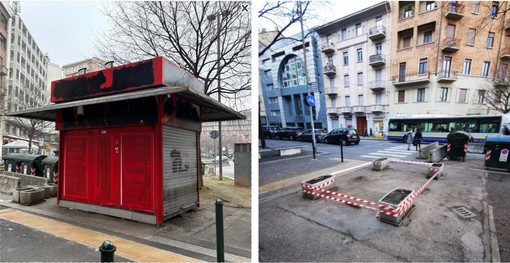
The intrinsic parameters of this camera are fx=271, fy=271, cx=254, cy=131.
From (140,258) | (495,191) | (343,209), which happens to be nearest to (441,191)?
(495,191)

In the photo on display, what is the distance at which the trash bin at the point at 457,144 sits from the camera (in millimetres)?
2705

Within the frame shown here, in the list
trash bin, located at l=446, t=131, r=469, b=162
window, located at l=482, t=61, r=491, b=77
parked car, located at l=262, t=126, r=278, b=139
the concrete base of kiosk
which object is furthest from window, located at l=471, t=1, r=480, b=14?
the concrete base of kiosk

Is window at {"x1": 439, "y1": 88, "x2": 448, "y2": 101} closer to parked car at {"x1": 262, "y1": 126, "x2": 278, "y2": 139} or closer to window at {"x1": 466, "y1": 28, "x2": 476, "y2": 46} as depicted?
window at {"x1": 466, "y1": 28, "x2": 476, "y2": 46}

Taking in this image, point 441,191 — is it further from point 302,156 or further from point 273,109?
point 273,109

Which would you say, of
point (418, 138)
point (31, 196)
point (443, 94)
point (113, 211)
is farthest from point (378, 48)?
point (31, 196)

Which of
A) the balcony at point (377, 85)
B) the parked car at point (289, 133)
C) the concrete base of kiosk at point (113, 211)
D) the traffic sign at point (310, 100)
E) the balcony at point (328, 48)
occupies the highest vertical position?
the balcony at point (328, 48)

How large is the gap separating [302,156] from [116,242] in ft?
8.33

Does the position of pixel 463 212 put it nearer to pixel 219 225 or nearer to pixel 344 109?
pixel 344 109

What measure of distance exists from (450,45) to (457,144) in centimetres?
122

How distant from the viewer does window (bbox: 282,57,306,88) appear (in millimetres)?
2344

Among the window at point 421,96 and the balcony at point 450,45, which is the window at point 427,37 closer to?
the balcony at point 450,45

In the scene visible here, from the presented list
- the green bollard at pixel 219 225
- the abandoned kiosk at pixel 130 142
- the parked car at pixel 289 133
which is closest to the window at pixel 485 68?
the parked car at pixel 289 133

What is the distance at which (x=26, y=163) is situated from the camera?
838cm

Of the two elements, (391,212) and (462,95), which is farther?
(462,95)
